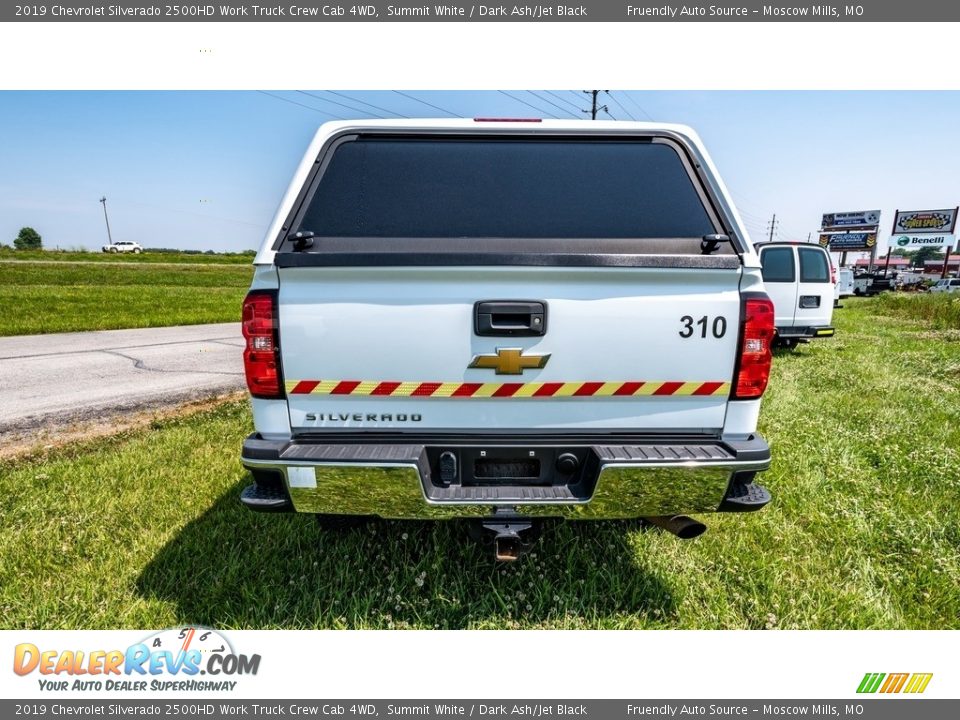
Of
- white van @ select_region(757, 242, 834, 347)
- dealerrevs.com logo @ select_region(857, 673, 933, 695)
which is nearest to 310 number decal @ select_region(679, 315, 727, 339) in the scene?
dealerrevs.com logo @ select_region(857, 673, 933, 695)

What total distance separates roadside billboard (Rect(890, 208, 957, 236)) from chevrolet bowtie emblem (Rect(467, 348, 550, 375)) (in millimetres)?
64141

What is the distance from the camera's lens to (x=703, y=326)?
6.95 ft

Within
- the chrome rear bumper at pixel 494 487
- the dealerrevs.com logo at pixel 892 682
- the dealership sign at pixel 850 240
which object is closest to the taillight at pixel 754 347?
the chrome rear bumper at pixel 494 487

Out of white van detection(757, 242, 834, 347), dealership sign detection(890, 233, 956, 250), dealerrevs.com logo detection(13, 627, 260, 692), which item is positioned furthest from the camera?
dealership sign detection(890, 233, 956, 250)

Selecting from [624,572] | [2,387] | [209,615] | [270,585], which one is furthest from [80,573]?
[2,387]

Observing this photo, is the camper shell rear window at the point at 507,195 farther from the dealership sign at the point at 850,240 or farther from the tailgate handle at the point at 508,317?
the dealership sign at the point at 850,240

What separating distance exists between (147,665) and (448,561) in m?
1.49

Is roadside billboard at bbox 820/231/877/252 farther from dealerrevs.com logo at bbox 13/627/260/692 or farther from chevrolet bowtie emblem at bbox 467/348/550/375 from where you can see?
dealerrevs.com logo at bbox 13/627/260/692

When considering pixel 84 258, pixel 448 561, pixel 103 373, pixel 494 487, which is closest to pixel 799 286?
pixel 448 561

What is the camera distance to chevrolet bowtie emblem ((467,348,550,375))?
2.12 meters

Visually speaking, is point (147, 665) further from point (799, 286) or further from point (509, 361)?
point (799, 286)

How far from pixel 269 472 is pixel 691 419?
1.91m

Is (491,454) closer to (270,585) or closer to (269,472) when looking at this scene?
(269,472)

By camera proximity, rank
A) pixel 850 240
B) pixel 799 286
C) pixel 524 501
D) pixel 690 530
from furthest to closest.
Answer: pixel 850 240 → pixel 799 286 → pixel 690 530 → pixel 524 501
